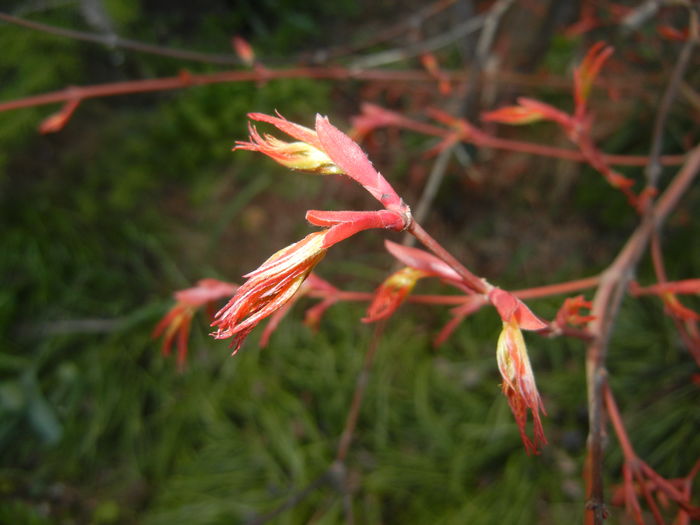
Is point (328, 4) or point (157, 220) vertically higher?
point (328, 4)

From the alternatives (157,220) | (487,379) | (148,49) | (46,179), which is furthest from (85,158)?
(487,379)

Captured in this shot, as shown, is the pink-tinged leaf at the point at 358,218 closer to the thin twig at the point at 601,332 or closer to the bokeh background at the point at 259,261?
the thin twig at the point at 601,332

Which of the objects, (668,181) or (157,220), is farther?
(157,220)

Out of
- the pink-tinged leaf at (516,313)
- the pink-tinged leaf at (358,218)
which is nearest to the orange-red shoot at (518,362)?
the pink-tinged leaf at (516,313)

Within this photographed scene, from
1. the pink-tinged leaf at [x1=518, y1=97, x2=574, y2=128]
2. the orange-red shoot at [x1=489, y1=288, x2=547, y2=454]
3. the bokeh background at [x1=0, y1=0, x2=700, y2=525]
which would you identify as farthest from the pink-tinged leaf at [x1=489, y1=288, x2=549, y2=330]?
the bokeh background at [x1=0, y1=0, x2=700, y2=525]

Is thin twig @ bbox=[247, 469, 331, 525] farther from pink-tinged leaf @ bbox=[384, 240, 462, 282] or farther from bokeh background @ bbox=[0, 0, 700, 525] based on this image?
bokeh background @ bbox=[0, 0, 700, 525]

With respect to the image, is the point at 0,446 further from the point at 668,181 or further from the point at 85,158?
the point at 668,181
